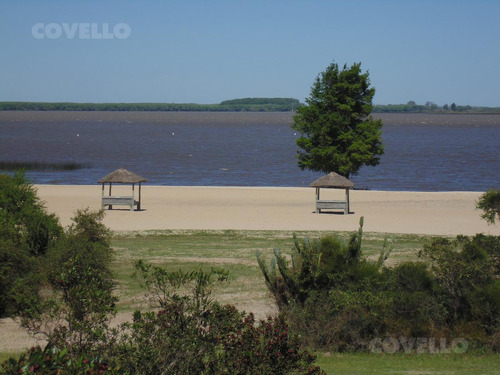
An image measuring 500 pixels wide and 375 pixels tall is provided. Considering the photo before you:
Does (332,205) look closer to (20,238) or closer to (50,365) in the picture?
(20,238)

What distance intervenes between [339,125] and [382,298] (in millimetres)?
33652

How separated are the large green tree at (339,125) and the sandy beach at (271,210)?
2461 mm

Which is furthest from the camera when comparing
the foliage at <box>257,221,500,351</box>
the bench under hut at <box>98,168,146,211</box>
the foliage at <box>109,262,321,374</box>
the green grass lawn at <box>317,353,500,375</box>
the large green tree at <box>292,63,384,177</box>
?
the large green tree at <box>292,63,384,177</box>

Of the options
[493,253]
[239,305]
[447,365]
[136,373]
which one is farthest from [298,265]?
[136,373]

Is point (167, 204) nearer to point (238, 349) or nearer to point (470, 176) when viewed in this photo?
point (238, 349)

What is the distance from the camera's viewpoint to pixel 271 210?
34.6 meters

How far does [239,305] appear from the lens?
628 inches

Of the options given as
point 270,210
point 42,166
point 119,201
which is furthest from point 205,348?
point 42,166

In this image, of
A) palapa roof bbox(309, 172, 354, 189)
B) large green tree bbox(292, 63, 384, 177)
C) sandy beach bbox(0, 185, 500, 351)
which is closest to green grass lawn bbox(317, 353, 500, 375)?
sandy beach bbox(0, 185, 500, 351)

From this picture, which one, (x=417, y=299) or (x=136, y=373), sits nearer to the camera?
(x=136, y=373)

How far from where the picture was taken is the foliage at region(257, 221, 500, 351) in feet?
43.0

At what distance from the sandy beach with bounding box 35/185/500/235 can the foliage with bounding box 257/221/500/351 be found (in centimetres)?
1334

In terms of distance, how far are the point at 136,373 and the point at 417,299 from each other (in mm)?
7125

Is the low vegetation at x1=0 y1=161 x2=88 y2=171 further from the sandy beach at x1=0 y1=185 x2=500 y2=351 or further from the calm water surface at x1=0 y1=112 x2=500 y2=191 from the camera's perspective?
the sandy beach at x1=0 y1=185 x2=500 y2=351
